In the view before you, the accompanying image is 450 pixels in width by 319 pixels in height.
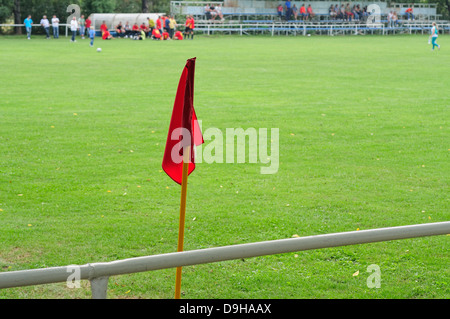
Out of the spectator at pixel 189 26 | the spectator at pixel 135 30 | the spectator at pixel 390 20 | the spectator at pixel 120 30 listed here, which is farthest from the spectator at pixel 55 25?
the spectator at pixel 390 20

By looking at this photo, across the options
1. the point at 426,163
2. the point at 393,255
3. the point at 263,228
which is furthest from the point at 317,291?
the point at 426,163

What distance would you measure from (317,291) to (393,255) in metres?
1.32

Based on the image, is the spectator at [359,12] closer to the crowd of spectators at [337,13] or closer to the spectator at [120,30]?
the crowd of spectators at [337,13]

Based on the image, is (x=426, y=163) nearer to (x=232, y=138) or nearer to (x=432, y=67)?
(x=232, y=138)

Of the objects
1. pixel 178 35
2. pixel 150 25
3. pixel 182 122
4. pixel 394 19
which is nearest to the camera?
pixel 182 122

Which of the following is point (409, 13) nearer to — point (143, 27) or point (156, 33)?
point (156, 33)

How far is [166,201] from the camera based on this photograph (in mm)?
8820

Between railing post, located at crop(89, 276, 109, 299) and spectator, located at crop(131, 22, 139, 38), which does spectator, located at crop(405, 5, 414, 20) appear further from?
railing post, located at crop(89, 276, 109, 299)

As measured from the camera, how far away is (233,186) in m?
9.59

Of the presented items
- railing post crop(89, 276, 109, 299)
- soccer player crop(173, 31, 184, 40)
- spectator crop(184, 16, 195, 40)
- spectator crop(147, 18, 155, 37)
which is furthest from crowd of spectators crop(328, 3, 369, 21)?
railing post crop(89, 276, 109, 299)

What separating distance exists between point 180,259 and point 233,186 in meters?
6.43

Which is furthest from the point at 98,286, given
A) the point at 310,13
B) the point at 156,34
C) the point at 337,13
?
the point at 337,13

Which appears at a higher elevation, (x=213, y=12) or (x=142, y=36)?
(x=213, y=12)

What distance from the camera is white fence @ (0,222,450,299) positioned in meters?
3.01
